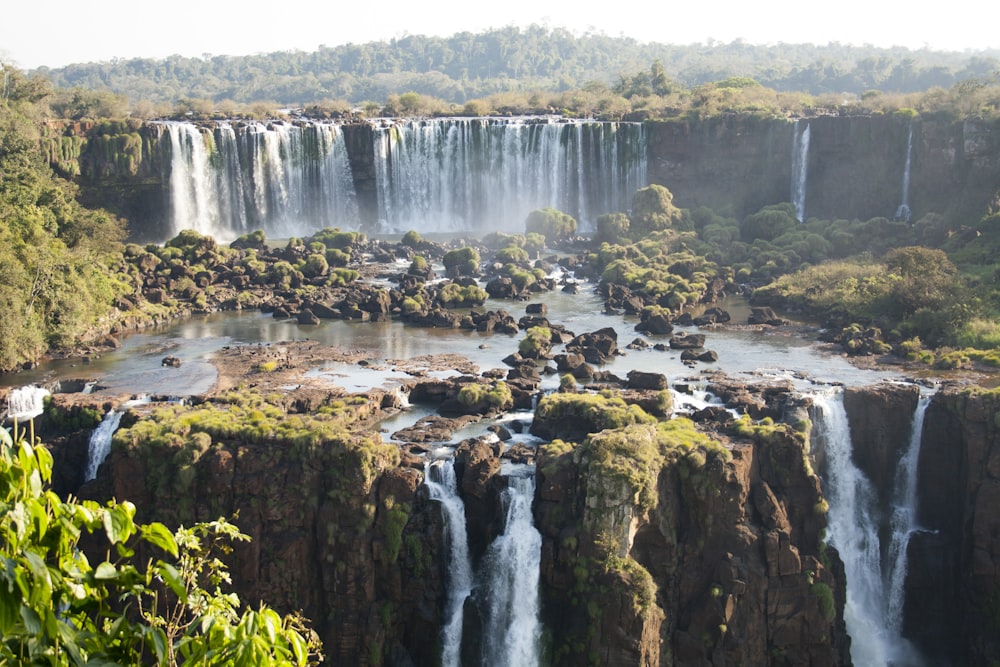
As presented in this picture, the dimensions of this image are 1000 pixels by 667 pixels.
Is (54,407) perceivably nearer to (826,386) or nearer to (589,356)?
(589,356)

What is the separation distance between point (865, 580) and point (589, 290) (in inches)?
1079

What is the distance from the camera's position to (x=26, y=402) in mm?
36156

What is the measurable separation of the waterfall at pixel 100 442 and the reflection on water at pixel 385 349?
3.45 m

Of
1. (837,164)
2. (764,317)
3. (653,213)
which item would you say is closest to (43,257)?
(764,317)

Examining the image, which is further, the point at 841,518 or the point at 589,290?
the point at 589,290

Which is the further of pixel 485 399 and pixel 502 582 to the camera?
pixel 485 399

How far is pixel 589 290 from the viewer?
185 feet

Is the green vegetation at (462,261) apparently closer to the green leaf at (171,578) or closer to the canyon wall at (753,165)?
the canyon wall at (753,165)

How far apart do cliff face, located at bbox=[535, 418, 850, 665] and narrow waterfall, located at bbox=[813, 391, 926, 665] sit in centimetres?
157

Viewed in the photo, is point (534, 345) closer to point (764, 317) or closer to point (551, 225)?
point (764, 317)

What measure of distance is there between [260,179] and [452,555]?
156 feet

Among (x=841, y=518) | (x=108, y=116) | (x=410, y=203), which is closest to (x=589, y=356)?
(x=841, y=518)

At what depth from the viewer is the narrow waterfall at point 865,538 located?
99.1ft

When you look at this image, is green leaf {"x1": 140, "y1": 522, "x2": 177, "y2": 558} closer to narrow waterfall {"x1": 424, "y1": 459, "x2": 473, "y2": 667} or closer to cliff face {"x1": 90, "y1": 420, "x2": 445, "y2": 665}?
cliff face {"x1": 90, "y1": 420, "x2": 445, "y2": 665}
